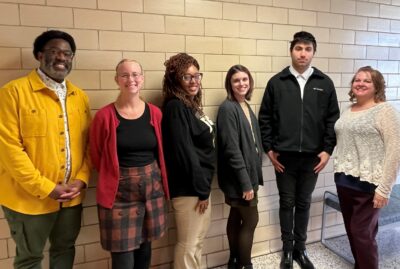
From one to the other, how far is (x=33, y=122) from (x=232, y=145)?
1.09 m

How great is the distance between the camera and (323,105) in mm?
2295

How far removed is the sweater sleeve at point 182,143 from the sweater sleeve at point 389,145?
40.1 inches

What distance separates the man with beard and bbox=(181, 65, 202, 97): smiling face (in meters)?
0.59

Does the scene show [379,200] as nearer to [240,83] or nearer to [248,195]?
[248,195]

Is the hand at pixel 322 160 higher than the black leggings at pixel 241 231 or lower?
higher

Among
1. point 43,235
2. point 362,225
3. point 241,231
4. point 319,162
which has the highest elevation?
point 319,162

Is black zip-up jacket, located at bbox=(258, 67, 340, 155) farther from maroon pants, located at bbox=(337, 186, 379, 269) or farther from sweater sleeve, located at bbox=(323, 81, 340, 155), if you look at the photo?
maroon pants, located at bbox=(337, 186, 379, 269)

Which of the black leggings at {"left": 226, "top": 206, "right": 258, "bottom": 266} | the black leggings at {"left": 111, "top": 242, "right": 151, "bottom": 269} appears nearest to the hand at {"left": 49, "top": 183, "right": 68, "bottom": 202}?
the black leggings at {"left": 111, "top": 242, "right": 151, "bottom": 269}

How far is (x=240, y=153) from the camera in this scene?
201 cm

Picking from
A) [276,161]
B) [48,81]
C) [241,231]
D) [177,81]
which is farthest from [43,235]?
[276,161]

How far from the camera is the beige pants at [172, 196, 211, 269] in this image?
1.89 metres

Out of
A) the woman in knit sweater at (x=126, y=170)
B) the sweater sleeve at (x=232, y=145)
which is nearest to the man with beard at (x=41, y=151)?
the woman in knit sweater at (x=126, y=170)

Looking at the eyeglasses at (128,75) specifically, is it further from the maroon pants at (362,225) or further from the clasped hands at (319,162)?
the maroon pants at (362,225)

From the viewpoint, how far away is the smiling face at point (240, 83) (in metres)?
2.06
